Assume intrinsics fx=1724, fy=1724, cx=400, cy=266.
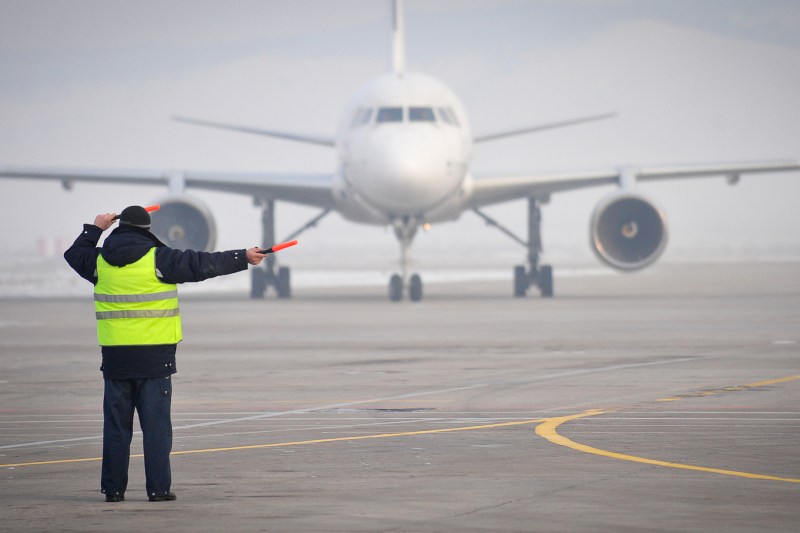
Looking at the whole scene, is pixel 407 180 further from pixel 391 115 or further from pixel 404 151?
pixel 391 115

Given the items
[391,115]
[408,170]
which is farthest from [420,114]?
[408,170]

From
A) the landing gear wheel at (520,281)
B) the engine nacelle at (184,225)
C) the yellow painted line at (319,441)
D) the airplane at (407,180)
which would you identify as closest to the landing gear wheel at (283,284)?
the airplane at (407,180)

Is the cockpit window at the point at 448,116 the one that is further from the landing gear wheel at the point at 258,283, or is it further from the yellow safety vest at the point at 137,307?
the yellow safety vest at the point at 137,307

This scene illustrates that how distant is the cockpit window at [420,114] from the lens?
32.4m

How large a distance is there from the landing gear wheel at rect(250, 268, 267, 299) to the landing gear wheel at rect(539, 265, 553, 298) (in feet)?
19.1

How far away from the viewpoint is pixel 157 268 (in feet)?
31.2

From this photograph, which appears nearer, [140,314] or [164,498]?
[164,498]

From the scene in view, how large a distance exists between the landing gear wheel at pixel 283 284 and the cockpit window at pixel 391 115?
5.17m

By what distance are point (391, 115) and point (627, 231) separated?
516 centimetres

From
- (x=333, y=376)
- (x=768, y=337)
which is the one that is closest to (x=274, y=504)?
(x=333, y=376)

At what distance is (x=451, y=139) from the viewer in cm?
3247

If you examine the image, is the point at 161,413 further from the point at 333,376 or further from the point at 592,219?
the point at 592,219

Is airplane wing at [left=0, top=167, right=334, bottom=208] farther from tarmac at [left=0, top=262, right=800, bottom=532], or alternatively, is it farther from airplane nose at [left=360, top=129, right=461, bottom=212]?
tarmac at [left=0, top=262, right=800, bottom=532]

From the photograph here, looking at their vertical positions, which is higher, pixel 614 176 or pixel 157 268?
pixel 614 176
